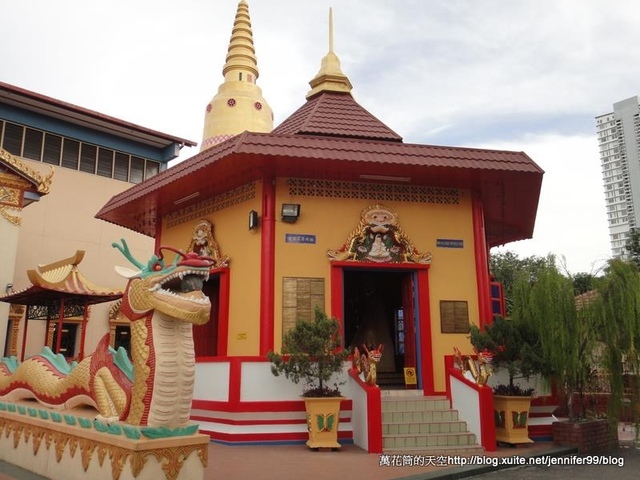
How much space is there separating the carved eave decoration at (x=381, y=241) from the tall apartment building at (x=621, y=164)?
44.2m

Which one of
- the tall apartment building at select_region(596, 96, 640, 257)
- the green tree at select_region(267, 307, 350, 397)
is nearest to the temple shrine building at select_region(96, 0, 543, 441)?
the green tree at select_region(267, 307, 350, 397)

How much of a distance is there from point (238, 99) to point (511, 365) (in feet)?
40.2

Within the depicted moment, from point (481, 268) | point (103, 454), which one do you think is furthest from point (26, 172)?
point (103, 454)

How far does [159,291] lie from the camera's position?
195 inches

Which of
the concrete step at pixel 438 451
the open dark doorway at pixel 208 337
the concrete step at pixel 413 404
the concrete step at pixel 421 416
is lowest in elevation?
the concrete step at pixel 438 451

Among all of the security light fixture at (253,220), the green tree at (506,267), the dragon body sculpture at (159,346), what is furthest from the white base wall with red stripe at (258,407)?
the green tree at (506,267)

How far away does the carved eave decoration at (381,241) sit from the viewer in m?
9.70

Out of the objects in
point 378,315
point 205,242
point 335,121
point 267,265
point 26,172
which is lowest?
point 378,315

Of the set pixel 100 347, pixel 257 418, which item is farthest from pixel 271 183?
pixel 100 347

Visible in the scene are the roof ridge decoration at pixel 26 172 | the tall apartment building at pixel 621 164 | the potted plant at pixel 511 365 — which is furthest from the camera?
the tall apartment building at pixel 621 164

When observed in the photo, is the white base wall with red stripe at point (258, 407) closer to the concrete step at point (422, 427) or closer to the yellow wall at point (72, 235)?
the concrete step at point (422, 427)

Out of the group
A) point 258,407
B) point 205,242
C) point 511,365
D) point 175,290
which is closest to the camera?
point 175,290

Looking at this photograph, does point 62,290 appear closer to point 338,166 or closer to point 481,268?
point 338,166

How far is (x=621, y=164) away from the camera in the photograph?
58.6 m
